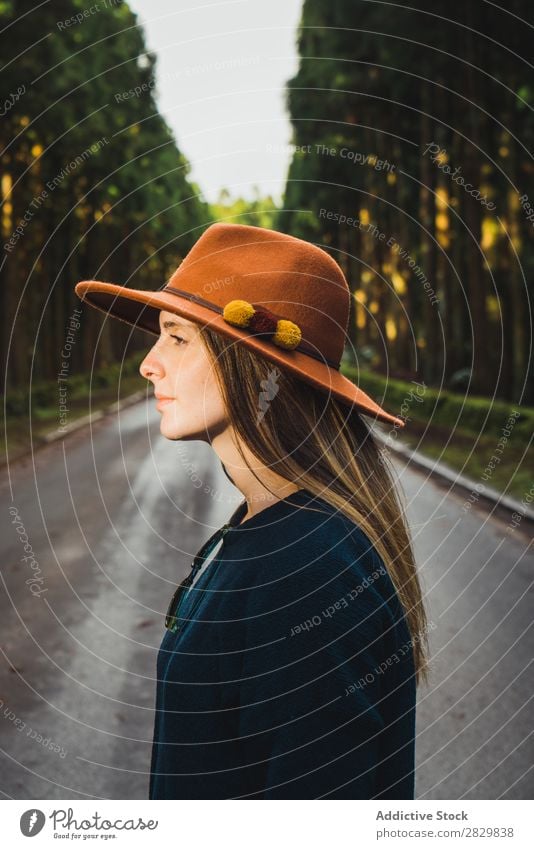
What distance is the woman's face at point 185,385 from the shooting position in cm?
150

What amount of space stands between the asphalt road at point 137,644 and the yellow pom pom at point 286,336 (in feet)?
4.39

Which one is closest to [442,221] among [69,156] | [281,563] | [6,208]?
[69,156]

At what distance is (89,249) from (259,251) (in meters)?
29.1

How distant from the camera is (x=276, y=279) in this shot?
1.55 meters

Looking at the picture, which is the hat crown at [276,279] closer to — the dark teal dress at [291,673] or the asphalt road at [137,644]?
the dark teal dress at [291,673]


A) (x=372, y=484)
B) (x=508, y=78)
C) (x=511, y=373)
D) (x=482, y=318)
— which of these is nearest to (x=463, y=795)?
(x=372, y=484)

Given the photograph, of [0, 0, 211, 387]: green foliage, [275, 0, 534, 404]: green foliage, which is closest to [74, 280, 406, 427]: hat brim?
[0, 0, 211, 387]: green foliage

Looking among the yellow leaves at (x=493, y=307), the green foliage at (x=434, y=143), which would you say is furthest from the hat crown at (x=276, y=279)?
the yellow leaves at (x=493, y=307)

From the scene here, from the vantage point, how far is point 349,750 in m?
1.24

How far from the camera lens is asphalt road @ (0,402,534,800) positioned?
3994 mm

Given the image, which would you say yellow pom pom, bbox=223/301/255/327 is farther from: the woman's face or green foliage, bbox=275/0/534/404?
green foliage, bbox=275/0/534/404

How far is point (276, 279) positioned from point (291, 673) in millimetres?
700

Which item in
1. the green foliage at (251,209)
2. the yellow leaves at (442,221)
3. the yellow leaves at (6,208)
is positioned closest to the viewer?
the green foliage at (251,209)

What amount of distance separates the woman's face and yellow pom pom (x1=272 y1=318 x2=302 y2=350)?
13 centimetres
